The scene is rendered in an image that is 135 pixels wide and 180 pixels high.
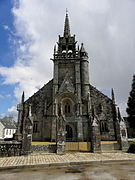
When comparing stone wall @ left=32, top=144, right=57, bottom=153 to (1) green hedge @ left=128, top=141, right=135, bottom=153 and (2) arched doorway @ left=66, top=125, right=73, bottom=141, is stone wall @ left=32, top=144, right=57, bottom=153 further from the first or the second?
(2) arched doorway @ left=66, top=125, right=73, bottom=141

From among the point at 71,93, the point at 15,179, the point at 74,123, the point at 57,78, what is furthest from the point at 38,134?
the point at 15,179

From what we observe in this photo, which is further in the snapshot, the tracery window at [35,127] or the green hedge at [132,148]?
the tracery window at [35,127]

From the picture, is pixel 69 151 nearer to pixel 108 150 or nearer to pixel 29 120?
pixel 108 150

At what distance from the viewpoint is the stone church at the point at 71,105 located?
23047 millimetres

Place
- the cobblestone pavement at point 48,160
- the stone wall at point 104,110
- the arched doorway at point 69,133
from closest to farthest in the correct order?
the cobblestone pavement at point 48,160, the stone wall at point 104,110, the arched doorway at point 69,133

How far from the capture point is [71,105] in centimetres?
2514

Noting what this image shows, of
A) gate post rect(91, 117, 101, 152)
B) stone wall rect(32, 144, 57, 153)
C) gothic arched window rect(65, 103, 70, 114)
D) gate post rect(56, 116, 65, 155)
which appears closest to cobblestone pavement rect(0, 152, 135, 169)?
gate post rect(56, 116, 65, 155)

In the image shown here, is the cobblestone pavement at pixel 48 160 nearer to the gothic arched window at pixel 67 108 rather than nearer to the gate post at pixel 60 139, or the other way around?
the gate post at pixel 60 139

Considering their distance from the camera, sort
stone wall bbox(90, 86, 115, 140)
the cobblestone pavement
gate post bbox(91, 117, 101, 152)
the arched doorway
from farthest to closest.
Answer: the arched doorway, stone wall bbox(90, 86, 115, 140), gate post bbox(91, 117, 101, 152), the cobblestone pavement

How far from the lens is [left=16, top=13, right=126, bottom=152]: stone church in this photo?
75.6 ft

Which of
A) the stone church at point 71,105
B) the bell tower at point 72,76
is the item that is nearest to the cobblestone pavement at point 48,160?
the stone church at point 71,105

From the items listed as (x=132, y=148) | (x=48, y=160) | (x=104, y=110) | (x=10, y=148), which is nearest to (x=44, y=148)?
(x=10, y=148)

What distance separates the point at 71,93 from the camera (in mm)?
25016

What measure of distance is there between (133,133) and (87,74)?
16.0 metres
